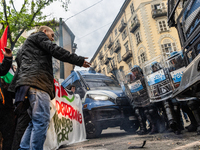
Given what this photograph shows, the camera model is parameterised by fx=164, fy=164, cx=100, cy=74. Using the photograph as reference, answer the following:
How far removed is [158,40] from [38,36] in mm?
20791

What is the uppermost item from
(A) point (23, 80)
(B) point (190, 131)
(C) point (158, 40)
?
(C) point (158, 40)

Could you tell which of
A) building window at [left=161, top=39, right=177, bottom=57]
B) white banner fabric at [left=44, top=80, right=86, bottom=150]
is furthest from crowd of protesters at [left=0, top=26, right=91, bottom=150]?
building window at [left=161, top=39, right=177, bottom=57]

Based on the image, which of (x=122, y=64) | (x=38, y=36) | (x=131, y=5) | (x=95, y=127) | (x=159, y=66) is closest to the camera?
(x=38, y=36)

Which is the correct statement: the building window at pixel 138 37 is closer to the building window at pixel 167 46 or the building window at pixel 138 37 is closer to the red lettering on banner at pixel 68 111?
the building window at pixel 167 46

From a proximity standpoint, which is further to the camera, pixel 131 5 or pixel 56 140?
pixel 131 5

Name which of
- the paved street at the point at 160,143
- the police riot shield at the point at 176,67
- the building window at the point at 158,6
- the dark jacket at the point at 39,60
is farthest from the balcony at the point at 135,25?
the dark jacket at the point at 39,60

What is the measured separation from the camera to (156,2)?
21.9 m

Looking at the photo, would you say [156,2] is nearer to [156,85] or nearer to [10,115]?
[156,85]

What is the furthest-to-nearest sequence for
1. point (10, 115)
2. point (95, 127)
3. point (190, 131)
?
point (95, 127)
point (190, 131)
point (10, 115)

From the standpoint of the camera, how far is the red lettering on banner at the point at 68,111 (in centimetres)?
397

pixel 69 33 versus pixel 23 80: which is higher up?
pixel 69 33

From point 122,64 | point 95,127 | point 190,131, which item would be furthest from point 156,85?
point 122,64

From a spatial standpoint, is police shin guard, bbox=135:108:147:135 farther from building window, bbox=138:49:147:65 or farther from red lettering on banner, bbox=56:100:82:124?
building window, bbox=138:49:147:65

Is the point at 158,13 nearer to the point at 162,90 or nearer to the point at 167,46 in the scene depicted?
the point at 167,46
